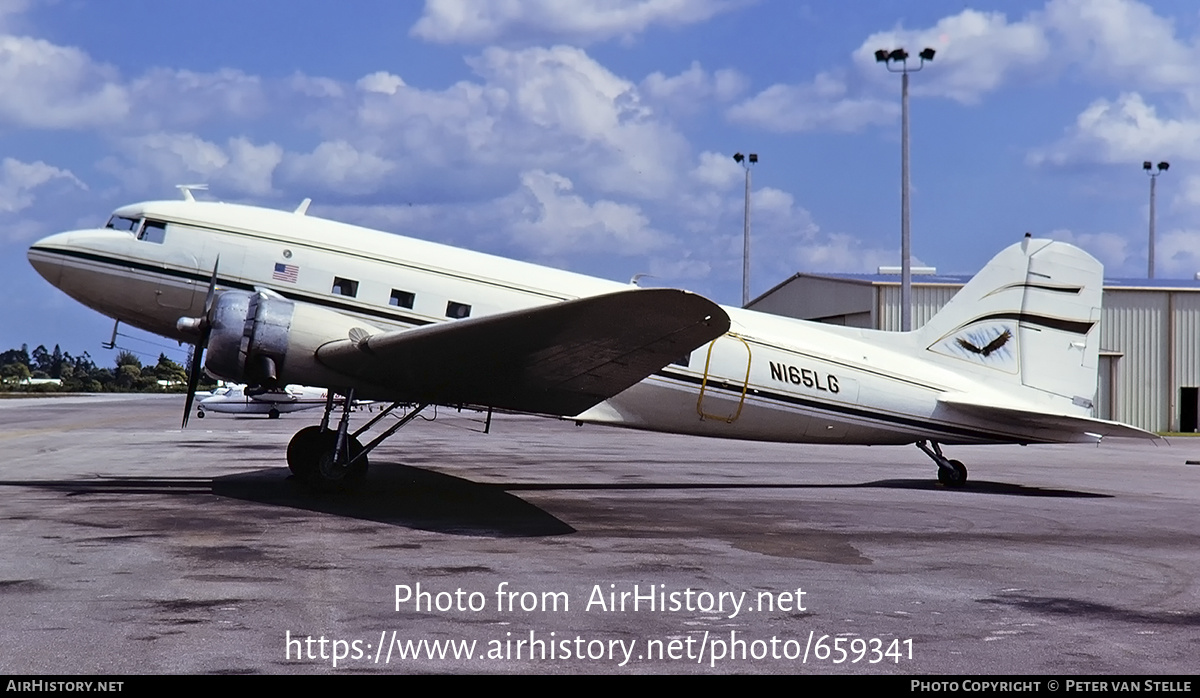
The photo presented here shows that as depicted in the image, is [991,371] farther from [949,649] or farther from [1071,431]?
[949,649]

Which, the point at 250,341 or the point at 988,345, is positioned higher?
the point at 988,345

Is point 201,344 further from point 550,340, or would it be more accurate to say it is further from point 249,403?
point 249,403

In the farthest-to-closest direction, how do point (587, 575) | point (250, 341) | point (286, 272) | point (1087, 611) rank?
point (286, 272) < point (250, 341) < point (587, 575) < point (1087, 611)

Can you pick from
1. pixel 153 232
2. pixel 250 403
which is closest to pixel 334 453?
pixel 153 232

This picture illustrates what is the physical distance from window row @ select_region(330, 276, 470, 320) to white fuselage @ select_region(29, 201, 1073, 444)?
0.05ft

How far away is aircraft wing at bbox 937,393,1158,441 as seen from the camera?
1748cm

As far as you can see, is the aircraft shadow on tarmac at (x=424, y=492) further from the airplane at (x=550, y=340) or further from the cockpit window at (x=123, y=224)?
the cockpit window at (x=123, y=224)

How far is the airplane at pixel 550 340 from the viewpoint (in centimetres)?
1342

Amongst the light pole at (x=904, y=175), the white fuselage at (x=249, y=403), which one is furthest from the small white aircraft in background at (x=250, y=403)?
the light pole at (x=904, y=175)

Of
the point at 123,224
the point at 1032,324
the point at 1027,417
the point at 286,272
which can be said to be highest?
Result: the point at 1032,324

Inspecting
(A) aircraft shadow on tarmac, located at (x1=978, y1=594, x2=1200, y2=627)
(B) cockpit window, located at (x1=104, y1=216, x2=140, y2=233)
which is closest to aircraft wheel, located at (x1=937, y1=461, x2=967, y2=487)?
(A) aircraft shadow on tarmac, located at (x1=978, y1=594, x2=1200, y2=627)

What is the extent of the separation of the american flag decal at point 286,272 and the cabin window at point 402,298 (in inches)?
56.2

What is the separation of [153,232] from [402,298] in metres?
3.88

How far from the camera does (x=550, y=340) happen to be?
12.7m
